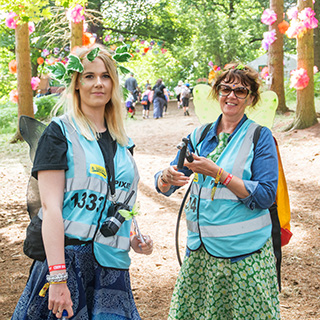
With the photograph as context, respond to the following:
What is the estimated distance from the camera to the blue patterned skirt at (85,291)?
1833 millimetres

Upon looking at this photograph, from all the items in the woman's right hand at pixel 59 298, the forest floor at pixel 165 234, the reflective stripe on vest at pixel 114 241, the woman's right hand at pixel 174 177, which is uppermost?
the woman's right hand at pixel 174 177

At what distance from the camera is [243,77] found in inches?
92.0

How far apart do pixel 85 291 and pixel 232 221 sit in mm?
813

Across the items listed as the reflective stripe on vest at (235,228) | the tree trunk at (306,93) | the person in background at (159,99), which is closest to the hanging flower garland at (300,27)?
the tree trunk at (306,93)

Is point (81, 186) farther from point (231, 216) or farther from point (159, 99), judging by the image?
point (159, 99)

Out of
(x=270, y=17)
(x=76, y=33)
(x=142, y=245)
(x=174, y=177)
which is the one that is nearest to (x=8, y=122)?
(x=76, y=33)

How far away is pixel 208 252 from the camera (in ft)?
7.32

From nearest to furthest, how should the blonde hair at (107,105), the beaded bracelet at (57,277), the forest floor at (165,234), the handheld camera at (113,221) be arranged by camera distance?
the beaded bracelet at (57,277)
the handheld camera at (113,221)
the blonde hair at (107,105)
the forest floor at (165,234)

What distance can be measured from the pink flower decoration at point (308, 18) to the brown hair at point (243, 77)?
289 inches

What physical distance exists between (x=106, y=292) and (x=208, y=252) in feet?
1.97

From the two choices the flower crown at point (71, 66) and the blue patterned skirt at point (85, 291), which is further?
the flower crown at point (71, 66)

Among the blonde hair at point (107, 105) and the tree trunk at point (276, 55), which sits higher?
the tree trunk at point (276, 55)

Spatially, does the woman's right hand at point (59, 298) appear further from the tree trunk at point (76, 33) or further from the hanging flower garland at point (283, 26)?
the hanging flower garland at point (283, 26)

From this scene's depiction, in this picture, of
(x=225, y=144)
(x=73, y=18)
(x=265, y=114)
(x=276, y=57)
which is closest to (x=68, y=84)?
(x=225, y=144)
